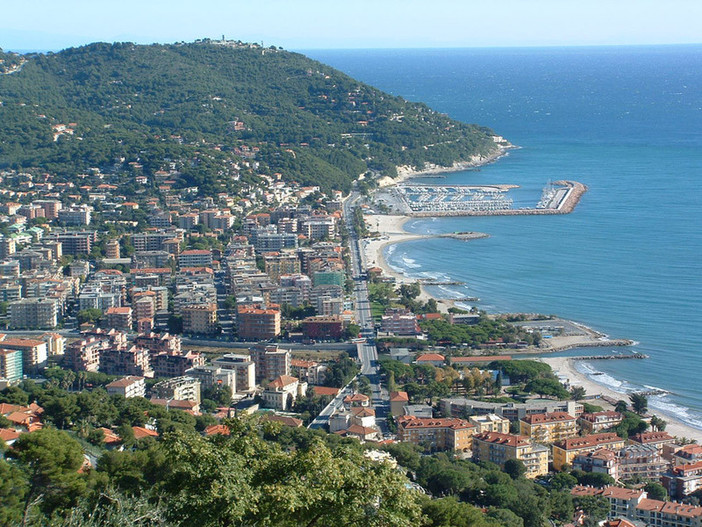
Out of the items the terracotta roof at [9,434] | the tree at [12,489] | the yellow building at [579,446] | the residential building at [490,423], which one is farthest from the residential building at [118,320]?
the tree at [12,489]

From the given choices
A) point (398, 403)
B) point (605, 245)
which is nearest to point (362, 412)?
point (398, 403)

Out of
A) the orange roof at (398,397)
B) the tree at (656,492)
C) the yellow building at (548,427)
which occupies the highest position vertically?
the orange roof at (398,397)

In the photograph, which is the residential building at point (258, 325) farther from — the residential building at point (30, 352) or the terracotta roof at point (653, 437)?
the terracotta roof at point (653, 437)

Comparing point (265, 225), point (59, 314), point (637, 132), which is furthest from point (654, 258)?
point (637, 132)

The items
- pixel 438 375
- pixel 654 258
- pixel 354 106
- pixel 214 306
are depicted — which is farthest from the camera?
pixel 354 106

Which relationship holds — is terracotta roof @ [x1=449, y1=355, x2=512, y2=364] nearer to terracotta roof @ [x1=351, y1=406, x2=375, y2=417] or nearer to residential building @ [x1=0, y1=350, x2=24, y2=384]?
terracotta roof @ [x1=351, y1=406, x2=375, y2=417]

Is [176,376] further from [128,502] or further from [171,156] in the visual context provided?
[171,156]
